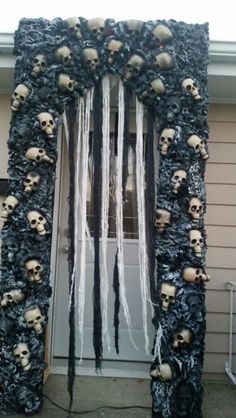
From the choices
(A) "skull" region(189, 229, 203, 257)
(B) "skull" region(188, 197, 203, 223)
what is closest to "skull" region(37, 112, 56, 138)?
(B) "skull" region(188, 197, 203, 223)

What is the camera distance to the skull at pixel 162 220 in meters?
2.58

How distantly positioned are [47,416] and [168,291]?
3.59 ft

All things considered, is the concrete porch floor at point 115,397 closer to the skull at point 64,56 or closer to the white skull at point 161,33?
the skull at point 64,56

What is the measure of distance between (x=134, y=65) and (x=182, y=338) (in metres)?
1.75

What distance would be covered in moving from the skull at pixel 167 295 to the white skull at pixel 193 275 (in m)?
0.10

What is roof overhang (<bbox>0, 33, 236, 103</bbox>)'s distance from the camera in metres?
2.79

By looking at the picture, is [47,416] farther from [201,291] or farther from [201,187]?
[201,187]

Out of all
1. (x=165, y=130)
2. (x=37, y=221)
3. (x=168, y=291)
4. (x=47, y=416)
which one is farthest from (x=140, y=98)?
(x=47, y=416)

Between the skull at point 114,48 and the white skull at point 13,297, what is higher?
the skull at point 114,48

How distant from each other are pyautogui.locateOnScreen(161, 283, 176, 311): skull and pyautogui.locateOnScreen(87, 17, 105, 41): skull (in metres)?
1.65

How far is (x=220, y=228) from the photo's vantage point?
133 inches

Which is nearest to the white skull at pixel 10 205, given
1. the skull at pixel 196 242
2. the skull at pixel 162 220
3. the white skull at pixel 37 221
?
the white skull at pixel 37 221

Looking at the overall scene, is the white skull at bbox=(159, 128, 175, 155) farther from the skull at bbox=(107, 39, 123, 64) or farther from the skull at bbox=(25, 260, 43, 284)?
the skull at bbox=(25, 260, 43, 284)

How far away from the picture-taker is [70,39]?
2609mm
